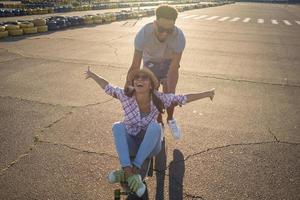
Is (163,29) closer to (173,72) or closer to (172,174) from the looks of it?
(173,72)

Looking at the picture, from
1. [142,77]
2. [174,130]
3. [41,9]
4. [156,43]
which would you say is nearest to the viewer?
[142,77]

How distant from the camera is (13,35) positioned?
13.4 meters

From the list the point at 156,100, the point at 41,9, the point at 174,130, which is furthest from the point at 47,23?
the point at 156,100

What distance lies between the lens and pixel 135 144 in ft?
12.3

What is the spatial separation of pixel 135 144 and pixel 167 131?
1.57 metres

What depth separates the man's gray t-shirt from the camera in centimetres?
443

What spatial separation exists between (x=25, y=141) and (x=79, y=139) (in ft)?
2.42

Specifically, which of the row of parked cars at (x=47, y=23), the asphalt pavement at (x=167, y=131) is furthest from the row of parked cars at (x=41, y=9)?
the asphalt pavement at (x=167, y=131)

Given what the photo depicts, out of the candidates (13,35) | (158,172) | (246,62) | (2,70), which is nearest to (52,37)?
(13,35)

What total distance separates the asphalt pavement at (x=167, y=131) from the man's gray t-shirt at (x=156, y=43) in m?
1.28

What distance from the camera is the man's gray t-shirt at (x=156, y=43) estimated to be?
443 cm

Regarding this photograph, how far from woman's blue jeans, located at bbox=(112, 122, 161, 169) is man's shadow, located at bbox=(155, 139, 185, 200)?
0.43 m

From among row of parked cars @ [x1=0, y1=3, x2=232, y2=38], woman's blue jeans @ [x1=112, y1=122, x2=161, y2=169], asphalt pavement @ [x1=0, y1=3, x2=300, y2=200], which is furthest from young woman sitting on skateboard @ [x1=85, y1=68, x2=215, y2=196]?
row of parked cars @ [x1=0, y1=3, x2=232, y2=38]

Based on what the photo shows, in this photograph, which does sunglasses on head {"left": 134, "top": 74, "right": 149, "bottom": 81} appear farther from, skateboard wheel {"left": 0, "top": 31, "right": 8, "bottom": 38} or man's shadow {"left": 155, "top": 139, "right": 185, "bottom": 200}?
skateboard wheel {"left": 0, "top": 31, "right": 8, "bottom": 38}
